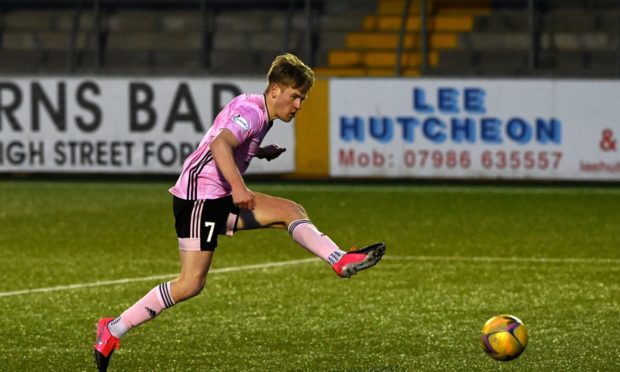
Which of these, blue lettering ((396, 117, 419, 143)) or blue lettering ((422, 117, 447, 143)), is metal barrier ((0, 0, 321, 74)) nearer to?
blue lettering ((396, 117, 419, 143))

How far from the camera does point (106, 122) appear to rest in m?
20.3

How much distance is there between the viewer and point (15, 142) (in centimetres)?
2047

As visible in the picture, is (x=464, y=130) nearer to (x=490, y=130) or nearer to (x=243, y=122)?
(x=490, y=130)

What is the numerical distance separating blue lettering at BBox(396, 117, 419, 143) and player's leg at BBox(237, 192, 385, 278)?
A: 37.1 feet

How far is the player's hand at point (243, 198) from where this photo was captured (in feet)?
24.3

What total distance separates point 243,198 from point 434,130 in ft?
39.8

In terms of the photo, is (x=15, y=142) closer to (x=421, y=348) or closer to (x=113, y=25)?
(x=113, y=25)

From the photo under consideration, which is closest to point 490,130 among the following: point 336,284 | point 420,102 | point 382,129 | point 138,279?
point 420,102

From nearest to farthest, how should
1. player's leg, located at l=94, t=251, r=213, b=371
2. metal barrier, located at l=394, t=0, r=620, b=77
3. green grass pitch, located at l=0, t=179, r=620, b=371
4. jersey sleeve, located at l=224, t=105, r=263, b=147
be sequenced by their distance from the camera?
jersey sleeve, located at l=224, t=105, r=263, b=147 < player's leg, located at l=94, t=251, r=213, b=371 < green grass pitch, located at l=0, t=179, r=620, b=371 < metal barrier, located at l=394, t=0, r=620, b=77

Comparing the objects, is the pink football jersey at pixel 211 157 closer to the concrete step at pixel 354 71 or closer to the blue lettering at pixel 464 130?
the blue lettering at pixel 464 130

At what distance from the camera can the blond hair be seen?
7.79m

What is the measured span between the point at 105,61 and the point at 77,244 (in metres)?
8.81

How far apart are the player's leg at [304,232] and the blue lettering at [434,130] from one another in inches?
443

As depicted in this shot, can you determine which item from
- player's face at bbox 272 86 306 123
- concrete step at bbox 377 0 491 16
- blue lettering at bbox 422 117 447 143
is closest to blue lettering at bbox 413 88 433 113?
blue lettering at bbox 422 117 447 143
